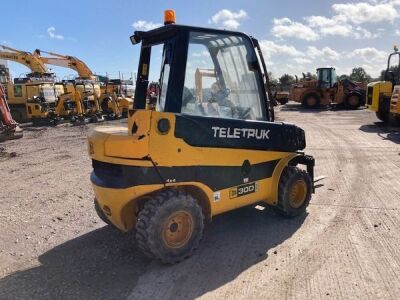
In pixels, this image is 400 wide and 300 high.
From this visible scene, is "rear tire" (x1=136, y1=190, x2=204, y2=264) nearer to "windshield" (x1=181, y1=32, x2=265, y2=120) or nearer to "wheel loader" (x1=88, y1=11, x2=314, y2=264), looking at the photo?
"wheel loader" (x1=88, y1=11, x2=314, y2=264)

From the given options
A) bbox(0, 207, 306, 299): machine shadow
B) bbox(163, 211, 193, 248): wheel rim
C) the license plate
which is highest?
the license plate

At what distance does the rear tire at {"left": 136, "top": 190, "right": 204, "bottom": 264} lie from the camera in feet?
12.2

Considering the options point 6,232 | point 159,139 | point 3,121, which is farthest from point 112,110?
point 159,139

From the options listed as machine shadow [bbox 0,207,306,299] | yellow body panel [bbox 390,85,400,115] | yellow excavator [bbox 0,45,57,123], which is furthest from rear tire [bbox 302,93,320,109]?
machine shadow [bbox 0,207,306,299]

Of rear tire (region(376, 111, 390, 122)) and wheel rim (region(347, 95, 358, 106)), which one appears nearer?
rear tire (region(376, 111, 390, 122))

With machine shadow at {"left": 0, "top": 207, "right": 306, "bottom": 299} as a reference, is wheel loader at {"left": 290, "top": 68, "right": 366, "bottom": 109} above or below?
above

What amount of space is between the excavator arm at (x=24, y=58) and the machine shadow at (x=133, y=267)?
18853 millimetres

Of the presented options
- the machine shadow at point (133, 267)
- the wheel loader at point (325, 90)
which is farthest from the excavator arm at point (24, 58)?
the machine shadow at point (133, 267)

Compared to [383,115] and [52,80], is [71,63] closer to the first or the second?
[52,80]

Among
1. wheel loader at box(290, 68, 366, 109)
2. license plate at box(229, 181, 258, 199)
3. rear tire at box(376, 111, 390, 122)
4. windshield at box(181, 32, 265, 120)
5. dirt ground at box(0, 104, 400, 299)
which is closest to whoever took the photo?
dirt ground at box(0, 104, 400, 299)

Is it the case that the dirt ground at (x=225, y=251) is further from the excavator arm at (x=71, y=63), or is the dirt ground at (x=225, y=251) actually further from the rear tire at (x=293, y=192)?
the excavator arm at (x=71, y=63)

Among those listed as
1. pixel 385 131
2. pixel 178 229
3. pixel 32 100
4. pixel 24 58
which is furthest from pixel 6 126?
pixel 385 131

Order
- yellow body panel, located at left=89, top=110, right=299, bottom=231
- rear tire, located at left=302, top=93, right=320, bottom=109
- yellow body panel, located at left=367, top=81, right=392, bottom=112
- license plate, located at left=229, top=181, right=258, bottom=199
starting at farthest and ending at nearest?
rear tire, located at left=302, top=93, right=320, bottom=109
yellow body panel, located at left=367, top=81, right=392, bottom=112
license plate, located at left=229, top=181, right=258, bottom=199
yellow body panel, located at left=89, top=110, right=299, bottom=231

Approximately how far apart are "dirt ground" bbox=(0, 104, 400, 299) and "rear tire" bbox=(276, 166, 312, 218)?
0.48ft
